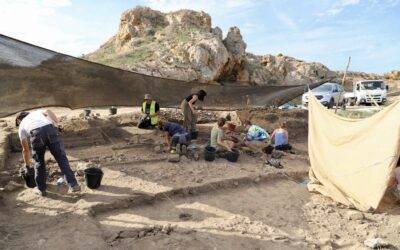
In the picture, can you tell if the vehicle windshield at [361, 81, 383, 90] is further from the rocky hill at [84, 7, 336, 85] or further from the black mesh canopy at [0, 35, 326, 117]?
the black mesh canopy at [0, 35, 326, 117]

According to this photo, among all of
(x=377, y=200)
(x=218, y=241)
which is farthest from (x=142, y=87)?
(x=377, y=200)

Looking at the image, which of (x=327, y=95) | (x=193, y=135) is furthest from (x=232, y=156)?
(x=327, y=95)

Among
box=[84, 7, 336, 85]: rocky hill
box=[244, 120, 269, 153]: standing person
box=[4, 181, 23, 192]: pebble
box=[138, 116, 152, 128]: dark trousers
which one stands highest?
box=[84, 7, 336, 85]: rocky hill

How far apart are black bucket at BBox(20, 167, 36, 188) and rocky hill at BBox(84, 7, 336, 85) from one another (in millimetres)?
15667

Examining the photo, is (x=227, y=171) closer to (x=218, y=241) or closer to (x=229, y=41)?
(x=218, y=241)

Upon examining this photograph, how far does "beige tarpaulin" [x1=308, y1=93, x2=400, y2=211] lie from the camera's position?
5996 mm

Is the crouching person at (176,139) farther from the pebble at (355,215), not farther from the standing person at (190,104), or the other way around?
the pebble at (355,215)

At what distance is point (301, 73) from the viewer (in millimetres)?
32812

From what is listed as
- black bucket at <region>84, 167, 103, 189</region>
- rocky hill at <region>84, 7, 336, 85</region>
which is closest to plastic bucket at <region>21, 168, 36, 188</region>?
black bucket at <region>84, 167, 103, 189</region>

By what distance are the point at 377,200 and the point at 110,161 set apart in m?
4.63

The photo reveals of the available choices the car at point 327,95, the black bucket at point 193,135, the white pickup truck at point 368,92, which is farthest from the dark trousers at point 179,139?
the white pickup truck at point 368,92

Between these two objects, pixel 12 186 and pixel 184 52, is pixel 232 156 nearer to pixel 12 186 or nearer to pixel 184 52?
pixel 12 186

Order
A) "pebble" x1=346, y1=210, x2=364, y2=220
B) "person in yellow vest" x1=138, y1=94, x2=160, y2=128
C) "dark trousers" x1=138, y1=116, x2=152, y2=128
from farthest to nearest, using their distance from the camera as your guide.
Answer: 1. "dark trousers" x1=138, y1=116, x2=152, y2=128
2. "person in yellow vest" x1=138, y1=94, x2=160, y2=128
3. "pebble" x1=346, y1=210, x2=364, y2=220

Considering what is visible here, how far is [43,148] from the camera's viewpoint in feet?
18.3
